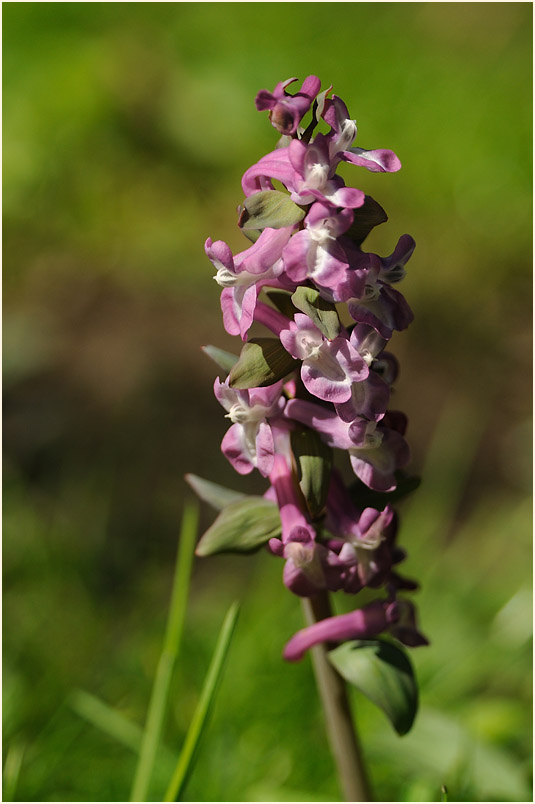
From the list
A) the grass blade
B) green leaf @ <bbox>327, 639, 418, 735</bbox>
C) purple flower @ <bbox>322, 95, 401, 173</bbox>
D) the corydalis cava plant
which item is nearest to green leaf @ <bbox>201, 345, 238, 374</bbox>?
the corydalis cava plant

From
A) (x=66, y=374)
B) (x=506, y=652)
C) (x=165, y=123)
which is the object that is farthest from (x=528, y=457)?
(x=165, y=123)

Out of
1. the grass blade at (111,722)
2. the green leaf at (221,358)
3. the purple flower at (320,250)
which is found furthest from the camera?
the grass blade at (111,722)

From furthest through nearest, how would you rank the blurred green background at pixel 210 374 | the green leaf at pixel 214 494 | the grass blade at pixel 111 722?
the blurred green background at pixel 210 374, the grass blade at pixel 111 722, the green leaf at pixel 214 494

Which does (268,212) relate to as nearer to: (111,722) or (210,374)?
Result: (111,722)

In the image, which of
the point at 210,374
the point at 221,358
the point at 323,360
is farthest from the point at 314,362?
the point at 210,374

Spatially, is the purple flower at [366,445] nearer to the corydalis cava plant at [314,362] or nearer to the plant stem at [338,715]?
the corydalis cava plant at [314,362]

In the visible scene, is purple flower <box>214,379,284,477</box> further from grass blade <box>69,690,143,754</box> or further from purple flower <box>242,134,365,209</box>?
grass blade <box>69,690,143,754</box>

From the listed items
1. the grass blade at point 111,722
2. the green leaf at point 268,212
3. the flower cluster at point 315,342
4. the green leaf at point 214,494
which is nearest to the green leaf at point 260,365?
the flower cluster at point 315,342

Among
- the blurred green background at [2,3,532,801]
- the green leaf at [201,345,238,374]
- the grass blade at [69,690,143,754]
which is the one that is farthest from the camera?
the blurred green background at [2,3,532,801]
